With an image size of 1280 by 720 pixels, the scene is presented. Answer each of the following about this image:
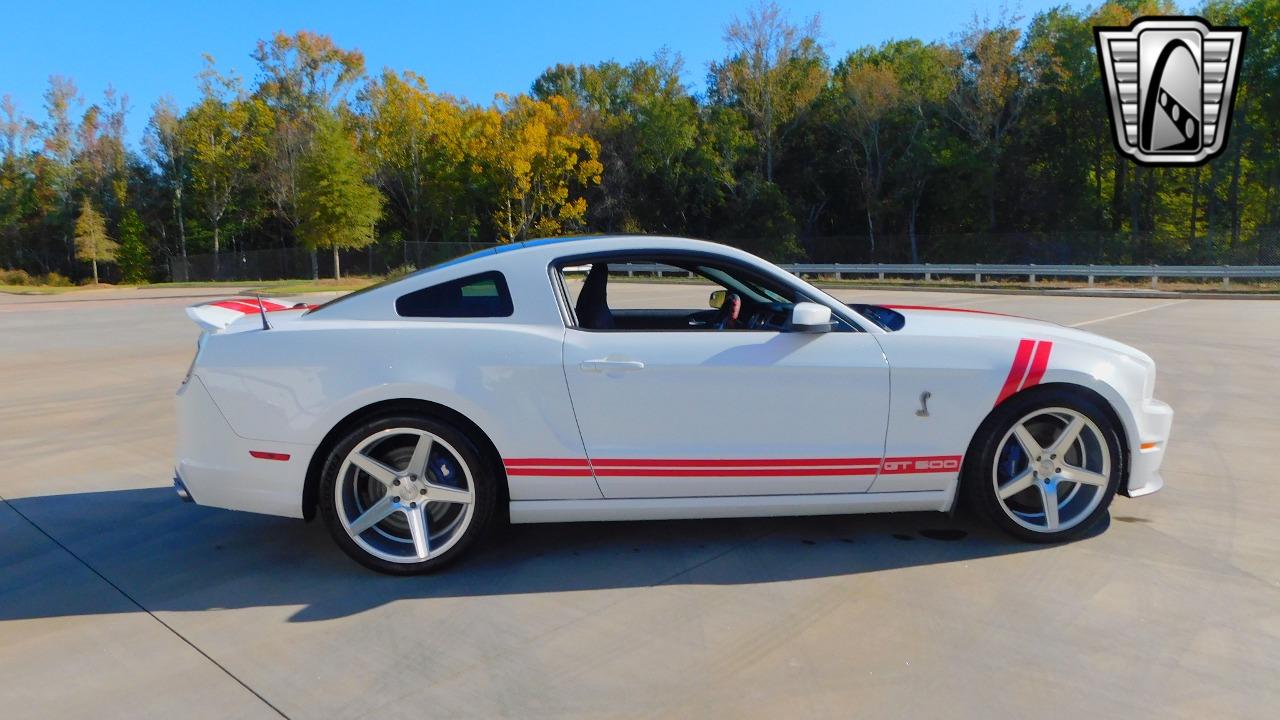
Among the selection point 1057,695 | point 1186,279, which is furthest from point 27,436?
point 1186,279

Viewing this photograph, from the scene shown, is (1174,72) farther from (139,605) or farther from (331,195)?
(331,195)

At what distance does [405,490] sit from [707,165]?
4727cm

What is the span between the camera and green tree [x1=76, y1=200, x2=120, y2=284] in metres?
47.4

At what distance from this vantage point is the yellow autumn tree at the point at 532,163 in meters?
44.9

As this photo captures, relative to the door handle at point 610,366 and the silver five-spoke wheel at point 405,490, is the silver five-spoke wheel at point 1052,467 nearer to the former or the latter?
the door handle at point 610,366

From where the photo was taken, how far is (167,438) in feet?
21.8

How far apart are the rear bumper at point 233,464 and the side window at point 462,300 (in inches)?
31.0

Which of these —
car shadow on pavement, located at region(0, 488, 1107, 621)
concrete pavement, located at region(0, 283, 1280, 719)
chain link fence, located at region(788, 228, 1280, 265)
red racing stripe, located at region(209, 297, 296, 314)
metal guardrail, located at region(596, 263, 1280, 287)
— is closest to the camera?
concrete pavement, located at region(0, 283, 1280, 719)

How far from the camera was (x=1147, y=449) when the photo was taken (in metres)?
4.12

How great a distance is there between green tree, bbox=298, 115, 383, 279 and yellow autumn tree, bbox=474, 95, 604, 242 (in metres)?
8.50

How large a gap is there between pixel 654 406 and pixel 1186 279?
32609mm

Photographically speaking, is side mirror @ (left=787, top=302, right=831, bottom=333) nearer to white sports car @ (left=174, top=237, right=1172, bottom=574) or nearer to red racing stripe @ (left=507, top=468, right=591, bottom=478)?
white sports car @ (left=174, top=237, right=1172, bottom=574)

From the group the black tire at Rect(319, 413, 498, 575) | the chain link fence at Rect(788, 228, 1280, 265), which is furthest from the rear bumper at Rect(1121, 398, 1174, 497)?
the chain link fence at Rect(788, 228, 1280, 265)

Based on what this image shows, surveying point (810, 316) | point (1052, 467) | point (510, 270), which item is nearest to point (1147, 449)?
point (1052, 467)
